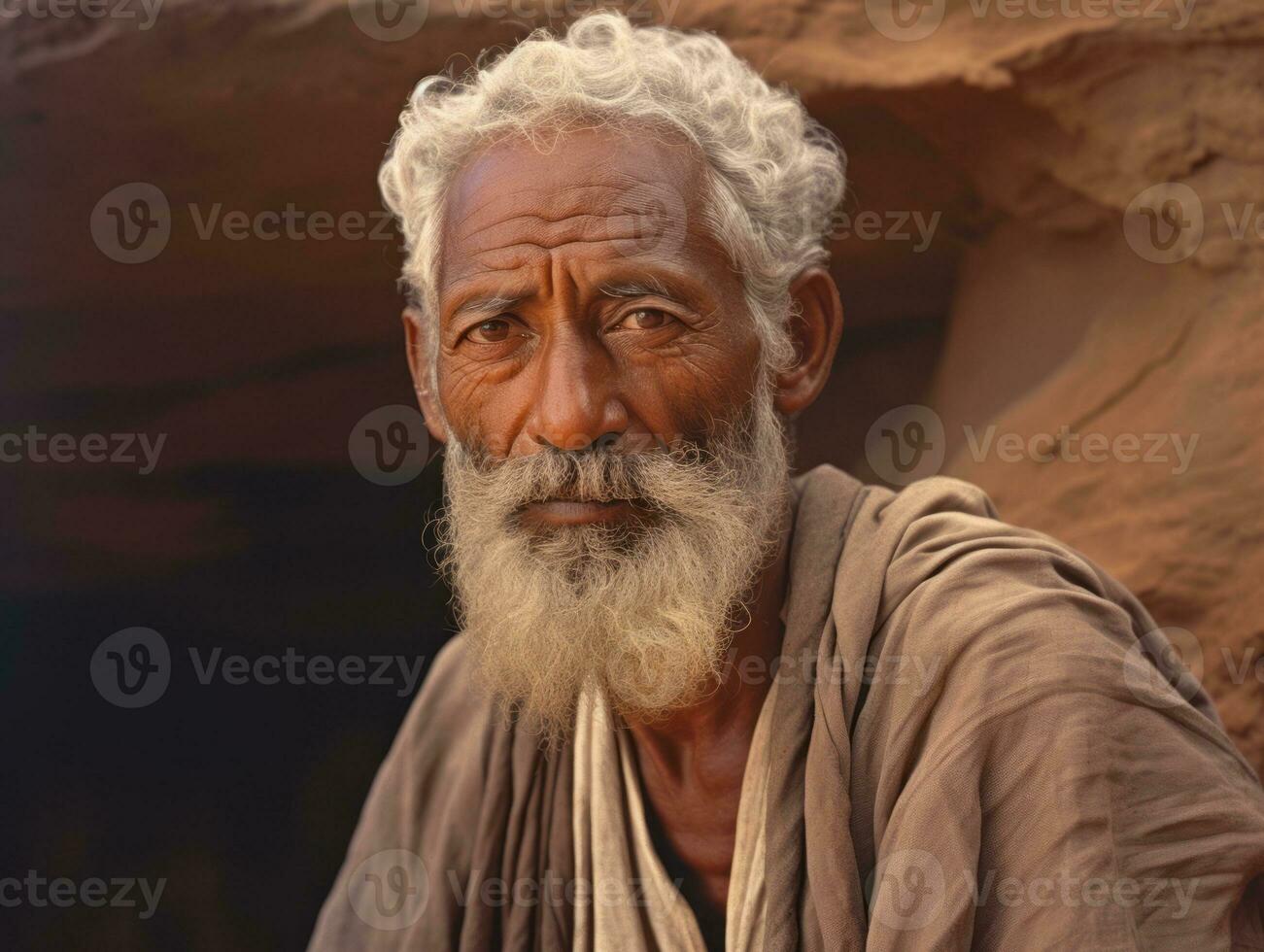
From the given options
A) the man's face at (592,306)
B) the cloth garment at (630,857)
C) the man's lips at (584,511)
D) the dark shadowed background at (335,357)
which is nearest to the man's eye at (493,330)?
the man's face at (592,306)

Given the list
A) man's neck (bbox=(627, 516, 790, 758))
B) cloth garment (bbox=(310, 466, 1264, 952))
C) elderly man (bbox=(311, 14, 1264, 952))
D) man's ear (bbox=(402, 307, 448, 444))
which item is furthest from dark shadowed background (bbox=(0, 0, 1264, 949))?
man's neck (bbox=(627, 516, 790, 758))

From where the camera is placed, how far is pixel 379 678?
14.2 ft

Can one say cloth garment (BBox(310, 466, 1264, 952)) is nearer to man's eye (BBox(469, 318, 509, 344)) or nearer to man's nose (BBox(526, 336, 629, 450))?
man's nose (BBox(526, 336, 629, 450))

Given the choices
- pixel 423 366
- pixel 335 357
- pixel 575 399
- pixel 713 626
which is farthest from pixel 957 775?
pixel 335 357

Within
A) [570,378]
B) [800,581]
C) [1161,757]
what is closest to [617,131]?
[570,378]

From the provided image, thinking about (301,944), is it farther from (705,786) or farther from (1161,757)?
(1161,757)

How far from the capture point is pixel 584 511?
2.19m

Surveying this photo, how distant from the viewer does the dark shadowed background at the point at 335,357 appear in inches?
116

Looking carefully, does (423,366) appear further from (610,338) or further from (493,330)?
(610,338)

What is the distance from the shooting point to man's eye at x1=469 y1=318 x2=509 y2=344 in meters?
2.30

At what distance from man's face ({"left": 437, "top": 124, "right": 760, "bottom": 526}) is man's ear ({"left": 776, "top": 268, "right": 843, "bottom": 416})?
22 cm

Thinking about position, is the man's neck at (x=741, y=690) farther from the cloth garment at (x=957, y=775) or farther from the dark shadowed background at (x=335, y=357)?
the dark shadowed background at (x=335, y=357)

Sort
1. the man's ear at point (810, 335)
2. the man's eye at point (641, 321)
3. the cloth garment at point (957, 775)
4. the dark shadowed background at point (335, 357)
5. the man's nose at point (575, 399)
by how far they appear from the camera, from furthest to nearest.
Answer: the dark shadowed background at point (335, 357), the man's ear at point (810, 335), the man's eye at point (641, 321), the man's nose at point (575, 399), the cloth garment at point (957, 775)

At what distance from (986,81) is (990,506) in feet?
3.60
